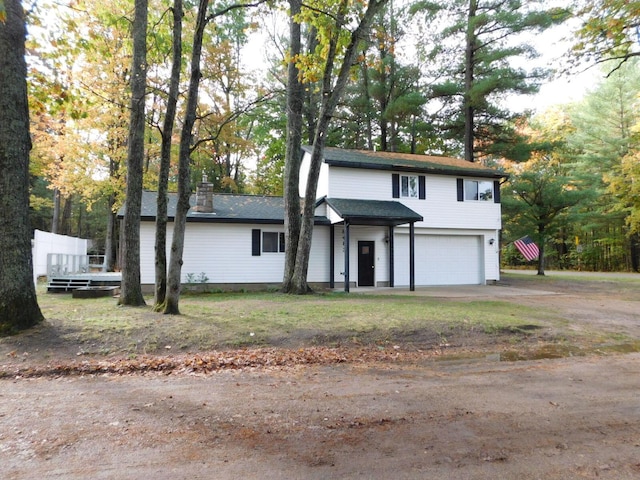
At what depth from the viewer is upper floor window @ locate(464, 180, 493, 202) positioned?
18.1 metres

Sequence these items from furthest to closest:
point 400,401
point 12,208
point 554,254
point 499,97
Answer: point 554,254, point 499,97, point 12,208, point 400,401

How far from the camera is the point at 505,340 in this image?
7156 millimetres

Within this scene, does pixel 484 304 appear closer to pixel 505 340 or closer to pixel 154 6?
pixel 505 340

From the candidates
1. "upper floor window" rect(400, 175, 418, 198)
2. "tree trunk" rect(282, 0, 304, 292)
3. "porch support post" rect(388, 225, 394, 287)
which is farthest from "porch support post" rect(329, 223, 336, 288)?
"upper floor window" rect(400, 175, 418, 198)

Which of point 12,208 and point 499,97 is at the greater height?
point 499,97

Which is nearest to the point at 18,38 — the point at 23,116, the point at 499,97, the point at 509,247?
the point at 23,116

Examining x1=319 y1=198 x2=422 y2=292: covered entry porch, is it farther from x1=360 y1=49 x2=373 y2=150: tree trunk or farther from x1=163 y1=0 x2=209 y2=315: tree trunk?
x1=360 y1=49 x2=373 y2=150: tree trunk

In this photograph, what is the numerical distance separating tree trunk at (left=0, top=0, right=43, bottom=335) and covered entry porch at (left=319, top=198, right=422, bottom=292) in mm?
9541

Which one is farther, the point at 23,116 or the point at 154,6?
the point at 154,6

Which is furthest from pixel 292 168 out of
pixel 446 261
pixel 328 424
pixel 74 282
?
pixel 328 424

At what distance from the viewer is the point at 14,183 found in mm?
6363

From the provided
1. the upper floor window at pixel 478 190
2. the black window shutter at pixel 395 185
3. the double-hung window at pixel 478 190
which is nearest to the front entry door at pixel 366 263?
the black window shutter at pixel 395 185

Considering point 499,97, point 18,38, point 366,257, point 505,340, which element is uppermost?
point 499,97

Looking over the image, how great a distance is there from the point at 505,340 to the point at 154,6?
12983 millimetres
